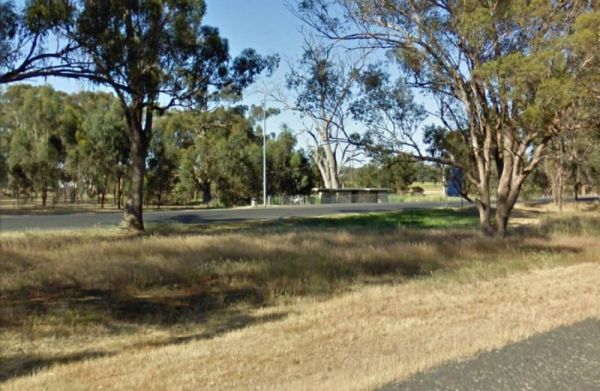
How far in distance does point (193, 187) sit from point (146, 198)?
6.64 meters

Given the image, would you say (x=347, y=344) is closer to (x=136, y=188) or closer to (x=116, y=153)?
(x=136, y=188)

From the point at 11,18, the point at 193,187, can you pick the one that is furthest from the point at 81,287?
the point at 193,187

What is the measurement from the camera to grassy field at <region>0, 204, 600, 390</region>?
6004mm

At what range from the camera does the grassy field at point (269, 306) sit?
6.00m

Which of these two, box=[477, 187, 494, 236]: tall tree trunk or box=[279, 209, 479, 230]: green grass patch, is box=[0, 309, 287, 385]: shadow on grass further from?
box=[279, 209, 479, 230]: green grass patch

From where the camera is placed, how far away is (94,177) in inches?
2169

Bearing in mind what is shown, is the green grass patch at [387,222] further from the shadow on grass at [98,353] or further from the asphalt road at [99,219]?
the shadow on grass at [98,353]

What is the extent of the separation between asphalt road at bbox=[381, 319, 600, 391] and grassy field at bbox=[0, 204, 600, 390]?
27 centimetres

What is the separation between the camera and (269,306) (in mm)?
10453

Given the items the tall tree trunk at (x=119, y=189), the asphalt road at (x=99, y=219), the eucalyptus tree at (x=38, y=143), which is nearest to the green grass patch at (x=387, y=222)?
the asphalt road at (x=99, y=219)

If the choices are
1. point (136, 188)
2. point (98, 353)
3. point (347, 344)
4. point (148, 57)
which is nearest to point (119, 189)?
point (136, 188)

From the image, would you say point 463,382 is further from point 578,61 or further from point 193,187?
point 193,187

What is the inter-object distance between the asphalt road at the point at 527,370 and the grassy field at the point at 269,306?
270 mm

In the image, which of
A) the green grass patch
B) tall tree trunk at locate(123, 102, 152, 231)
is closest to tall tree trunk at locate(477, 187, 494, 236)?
the green grass patch
